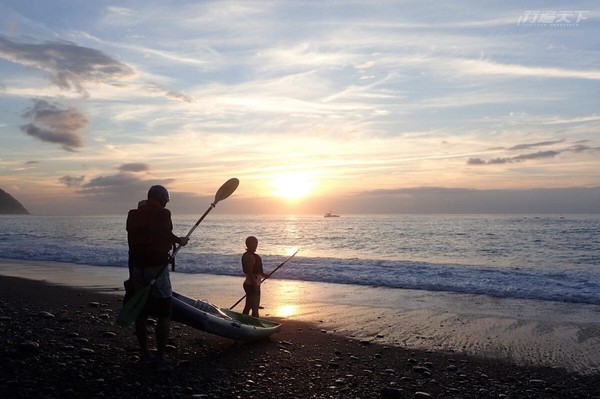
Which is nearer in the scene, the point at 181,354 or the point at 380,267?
the point at 181,354

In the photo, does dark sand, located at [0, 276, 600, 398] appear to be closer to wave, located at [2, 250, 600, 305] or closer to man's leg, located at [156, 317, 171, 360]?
man's leg, located at [156, 317, 171, 360]

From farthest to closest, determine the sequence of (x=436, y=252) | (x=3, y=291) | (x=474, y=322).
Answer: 1. (x=436, y=252)
2. (x=3, y=291)
3. (x=474, y=322)

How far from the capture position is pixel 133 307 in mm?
5723

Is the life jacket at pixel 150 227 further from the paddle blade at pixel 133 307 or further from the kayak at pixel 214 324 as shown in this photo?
the kayak at pixel 214 324

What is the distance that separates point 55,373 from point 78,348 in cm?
121

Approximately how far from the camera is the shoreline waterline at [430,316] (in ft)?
25.9

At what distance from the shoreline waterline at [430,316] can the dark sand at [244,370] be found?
0.76 meters

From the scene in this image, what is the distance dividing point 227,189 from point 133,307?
2.97 m

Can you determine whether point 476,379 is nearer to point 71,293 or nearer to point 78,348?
point 78,348

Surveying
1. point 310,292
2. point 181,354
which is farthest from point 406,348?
point 310,292

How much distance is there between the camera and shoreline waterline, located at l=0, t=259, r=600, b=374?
7906 mm

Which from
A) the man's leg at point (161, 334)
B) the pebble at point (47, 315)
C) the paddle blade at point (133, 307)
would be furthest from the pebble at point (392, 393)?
the pebble at point (47, 315)

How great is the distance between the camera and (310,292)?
1426cm

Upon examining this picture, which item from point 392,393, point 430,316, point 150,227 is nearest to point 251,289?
point 150,227
